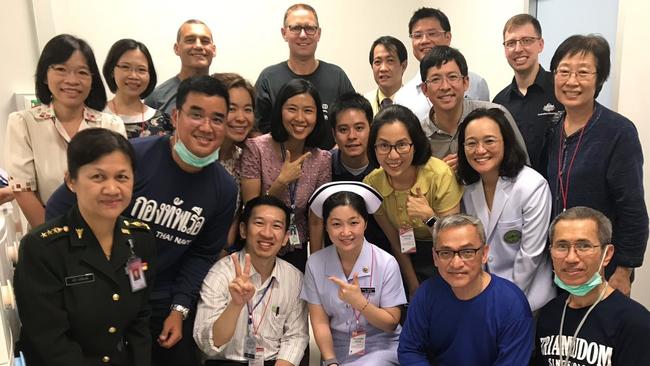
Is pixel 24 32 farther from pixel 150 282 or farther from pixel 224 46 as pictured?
pixel 150 282

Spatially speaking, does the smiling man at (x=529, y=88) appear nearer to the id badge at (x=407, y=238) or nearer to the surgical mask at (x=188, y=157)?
the id badge at (x=407, y=238)

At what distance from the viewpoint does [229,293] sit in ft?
7.79

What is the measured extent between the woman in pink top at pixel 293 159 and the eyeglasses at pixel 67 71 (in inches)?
33.0

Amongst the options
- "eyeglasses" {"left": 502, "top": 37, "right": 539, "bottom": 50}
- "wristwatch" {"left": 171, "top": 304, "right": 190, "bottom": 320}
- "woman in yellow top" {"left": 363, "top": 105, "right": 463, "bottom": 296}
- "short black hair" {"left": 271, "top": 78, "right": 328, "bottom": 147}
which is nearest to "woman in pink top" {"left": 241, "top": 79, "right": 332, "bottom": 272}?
"short black hair" {"left": 271, "top": 78, "right": 328, "bottom": 147}

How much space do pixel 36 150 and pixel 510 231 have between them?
7.00 ft

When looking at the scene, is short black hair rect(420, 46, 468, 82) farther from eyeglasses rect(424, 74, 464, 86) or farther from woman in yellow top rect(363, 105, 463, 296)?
woman in yellow top rect(363, 105, 463, 296)

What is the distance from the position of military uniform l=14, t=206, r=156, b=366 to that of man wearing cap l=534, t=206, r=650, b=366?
156cm

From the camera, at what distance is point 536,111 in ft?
9.53

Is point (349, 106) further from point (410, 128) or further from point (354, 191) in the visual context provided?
point (354, 191)

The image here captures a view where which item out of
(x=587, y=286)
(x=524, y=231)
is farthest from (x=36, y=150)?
(x=587, y=286)

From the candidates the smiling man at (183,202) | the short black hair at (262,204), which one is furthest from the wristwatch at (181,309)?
the short black hair at (262,204)

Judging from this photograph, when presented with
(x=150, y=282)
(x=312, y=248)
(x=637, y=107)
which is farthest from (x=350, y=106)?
(x=637, y=107)

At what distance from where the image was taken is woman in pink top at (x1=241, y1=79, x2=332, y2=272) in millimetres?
2676

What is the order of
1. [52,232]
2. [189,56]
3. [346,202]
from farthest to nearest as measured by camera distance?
[189,56] → [346,202] → [52,232]
